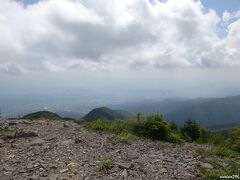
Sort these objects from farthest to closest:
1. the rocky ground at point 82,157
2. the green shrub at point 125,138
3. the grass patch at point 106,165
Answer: the green shrub at point 125,138
the grass patch at point 106,165
the rocky ground at point 82,157

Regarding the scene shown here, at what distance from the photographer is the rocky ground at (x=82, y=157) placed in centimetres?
1199

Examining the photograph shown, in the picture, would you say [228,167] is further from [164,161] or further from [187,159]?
[164,161]

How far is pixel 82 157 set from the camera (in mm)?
13703

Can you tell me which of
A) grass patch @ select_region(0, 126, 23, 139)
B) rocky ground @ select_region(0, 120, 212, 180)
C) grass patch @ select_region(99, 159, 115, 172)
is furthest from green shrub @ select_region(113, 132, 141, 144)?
grass patch @ select_region(0, 126, 23, 139)

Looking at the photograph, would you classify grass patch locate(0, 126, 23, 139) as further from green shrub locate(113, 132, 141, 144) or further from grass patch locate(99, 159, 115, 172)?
grass patch locate(99, 159, 115, 172)

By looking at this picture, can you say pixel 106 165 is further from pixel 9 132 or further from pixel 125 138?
pixel 9 132

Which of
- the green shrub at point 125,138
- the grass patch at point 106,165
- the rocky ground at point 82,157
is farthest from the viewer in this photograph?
the green shrub at point 125,138

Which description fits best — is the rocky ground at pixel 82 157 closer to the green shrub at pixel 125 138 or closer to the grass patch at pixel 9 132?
the grass patch at pixel 9 132

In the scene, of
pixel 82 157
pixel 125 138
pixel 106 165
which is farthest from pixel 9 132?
pixel 106 165

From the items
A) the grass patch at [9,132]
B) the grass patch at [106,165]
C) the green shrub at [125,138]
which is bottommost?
the grass patch at [106,165]

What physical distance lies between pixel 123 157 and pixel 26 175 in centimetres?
417

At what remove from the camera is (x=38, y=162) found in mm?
13125

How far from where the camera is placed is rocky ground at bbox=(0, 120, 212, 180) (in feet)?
39.3

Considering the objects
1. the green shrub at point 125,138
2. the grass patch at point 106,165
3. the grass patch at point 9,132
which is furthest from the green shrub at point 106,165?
the grass patch at point 9,132
